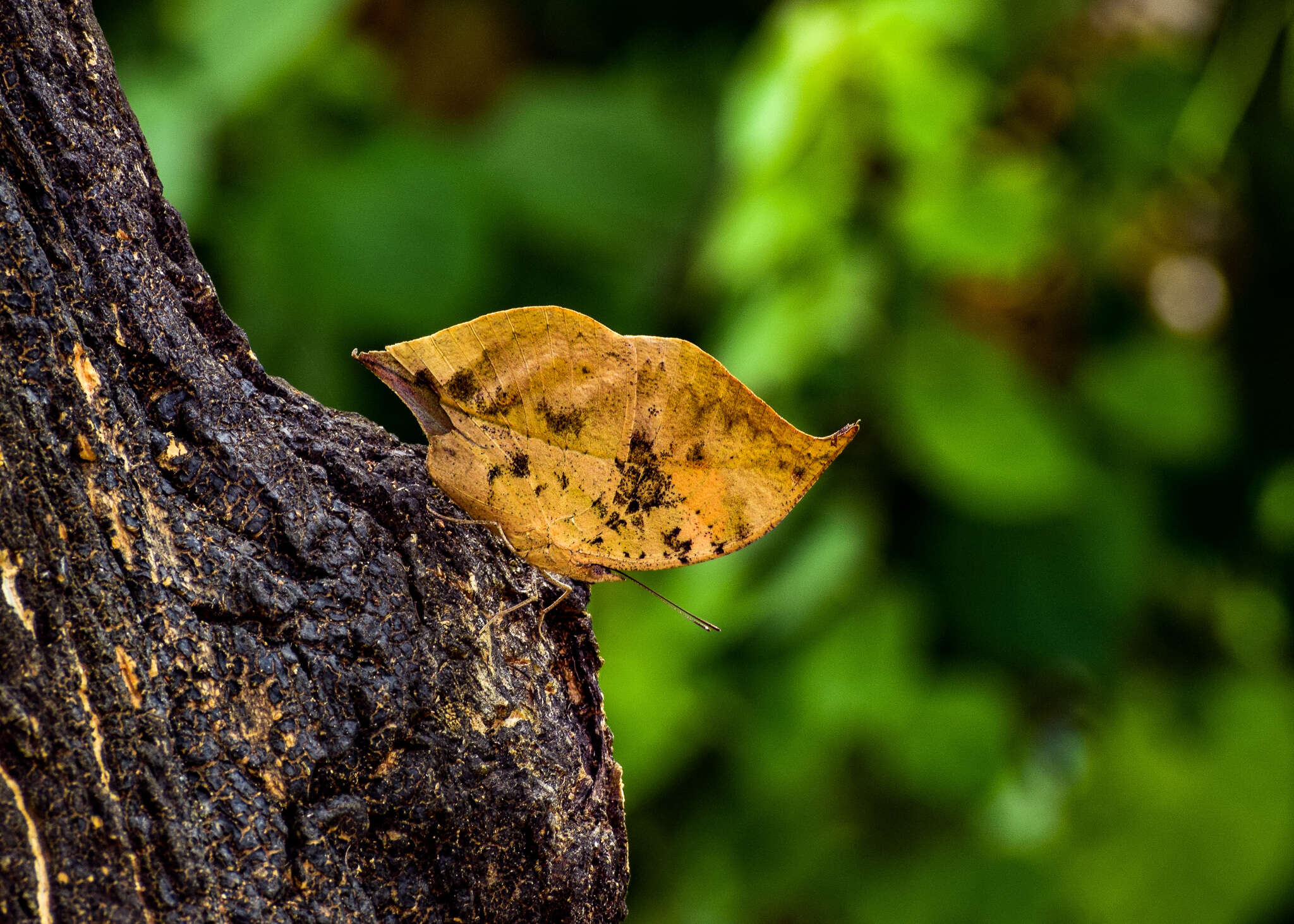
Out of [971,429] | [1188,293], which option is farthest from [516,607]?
[1188,293]

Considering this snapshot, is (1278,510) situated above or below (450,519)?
above

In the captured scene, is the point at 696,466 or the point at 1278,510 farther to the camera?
the point at 1278,510

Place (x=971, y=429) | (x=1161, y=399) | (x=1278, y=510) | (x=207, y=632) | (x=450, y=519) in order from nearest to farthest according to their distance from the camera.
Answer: (x=207, y=632)
(x=450, y=519)
(x=971, y=429)
(x=1161, y=399)
(x=1278, y=510)

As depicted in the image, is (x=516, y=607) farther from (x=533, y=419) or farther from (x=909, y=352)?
(x=909, y=352)

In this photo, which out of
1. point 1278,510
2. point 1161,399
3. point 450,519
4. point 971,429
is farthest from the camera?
point 1278,510

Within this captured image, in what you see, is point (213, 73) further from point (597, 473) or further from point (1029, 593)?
point (1029, 593)

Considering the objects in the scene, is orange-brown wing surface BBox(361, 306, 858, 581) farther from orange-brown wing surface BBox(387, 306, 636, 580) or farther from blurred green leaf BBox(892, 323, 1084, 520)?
blurred green leaf BBox(892, 323, 1084, 520)

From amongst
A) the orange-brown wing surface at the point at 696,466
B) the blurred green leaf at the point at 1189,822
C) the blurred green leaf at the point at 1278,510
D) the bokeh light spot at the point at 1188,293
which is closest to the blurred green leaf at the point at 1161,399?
the blurred green leaf at the point at 1278,510
